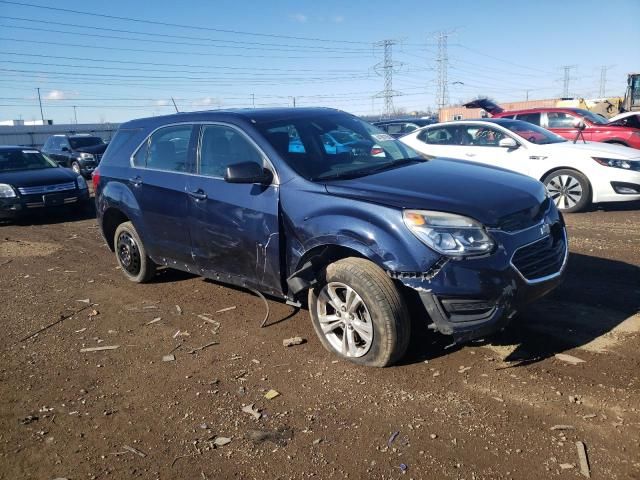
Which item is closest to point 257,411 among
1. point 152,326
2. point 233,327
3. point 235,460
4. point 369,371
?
point 235,460

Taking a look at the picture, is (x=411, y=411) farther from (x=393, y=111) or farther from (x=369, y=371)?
(x=393, y=111)

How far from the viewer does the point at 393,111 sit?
188ft

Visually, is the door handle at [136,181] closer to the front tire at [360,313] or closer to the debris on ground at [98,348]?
the debris on ground at [98,348]

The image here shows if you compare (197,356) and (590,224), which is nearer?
(197,356)

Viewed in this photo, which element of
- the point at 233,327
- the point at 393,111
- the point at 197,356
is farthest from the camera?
the point at 393,111

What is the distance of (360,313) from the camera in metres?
3.75

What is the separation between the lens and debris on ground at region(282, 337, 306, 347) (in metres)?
4.26

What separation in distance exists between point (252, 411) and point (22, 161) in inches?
406

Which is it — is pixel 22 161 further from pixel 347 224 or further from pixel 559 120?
pixel 559 120

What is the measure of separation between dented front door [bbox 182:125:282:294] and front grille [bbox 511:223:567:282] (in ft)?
5.83

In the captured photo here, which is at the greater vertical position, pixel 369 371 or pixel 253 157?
pixel 253 157

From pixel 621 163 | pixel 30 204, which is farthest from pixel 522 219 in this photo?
pixel 30 204

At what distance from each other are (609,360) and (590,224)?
15.9 feet

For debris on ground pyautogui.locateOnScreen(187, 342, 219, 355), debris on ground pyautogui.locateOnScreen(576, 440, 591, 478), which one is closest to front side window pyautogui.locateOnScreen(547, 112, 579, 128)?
debris on ground pyautogui.locateOnScreen(187, 342, 219, 355)
